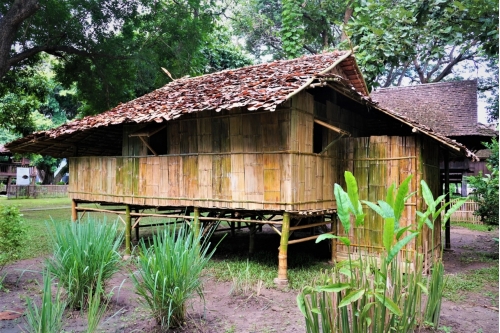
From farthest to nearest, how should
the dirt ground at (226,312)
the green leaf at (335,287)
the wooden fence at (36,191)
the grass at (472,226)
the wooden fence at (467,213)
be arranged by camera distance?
the wooden fence at (36,191)
the wooden fence at (467,213)
the grass at (472,226)
the dirt ground at (226,312)
the green leaf at (335,287)

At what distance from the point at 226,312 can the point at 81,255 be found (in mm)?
1985

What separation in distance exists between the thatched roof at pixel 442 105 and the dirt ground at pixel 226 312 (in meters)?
6.75

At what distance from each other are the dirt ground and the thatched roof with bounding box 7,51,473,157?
2735mm

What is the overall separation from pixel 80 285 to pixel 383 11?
7.73 metres

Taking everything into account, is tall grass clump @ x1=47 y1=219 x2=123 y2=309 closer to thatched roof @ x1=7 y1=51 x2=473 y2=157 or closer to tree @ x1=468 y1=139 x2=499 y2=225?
thatched roof @ x1=7 y1=51 x2=473 y2=157

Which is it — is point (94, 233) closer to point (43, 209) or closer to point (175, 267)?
point (175, 267)

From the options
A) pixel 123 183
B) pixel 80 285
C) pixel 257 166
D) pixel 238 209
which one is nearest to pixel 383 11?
pixel 257 166

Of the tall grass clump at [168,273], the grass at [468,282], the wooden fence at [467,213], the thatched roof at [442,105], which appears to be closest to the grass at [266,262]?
the tall grass clump at [168,273]

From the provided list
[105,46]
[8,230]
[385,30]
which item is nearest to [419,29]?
[385,30]

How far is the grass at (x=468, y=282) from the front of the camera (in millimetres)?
6029

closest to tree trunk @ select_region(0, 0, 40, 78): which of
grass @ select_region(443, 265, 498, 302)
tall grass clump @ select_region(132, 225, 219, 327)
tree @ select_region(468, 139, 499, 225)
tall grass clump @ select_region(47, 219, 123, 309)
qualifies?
tall grass clump @ select_region(47, 219, 123, 309)

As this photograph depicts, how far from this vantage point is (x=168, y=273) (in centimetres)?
405

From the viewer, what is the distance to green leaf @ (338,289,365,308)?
293 centimetres

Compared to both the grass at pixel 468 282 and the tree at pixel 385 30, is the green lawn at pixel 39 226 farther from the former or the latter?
the tree at pixel 385 30
